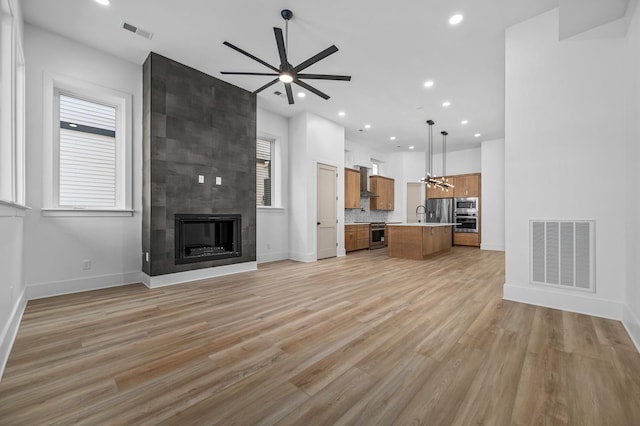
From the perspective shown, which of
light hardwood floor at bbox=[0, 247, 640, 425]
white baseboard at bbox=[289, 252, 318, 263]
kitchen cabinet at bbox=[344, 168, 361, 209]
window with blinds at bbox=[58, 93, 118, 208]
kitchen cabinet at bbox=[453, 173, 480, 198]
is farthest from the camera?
kitchen cabinet at bbox=[453, 173, 480, 198]

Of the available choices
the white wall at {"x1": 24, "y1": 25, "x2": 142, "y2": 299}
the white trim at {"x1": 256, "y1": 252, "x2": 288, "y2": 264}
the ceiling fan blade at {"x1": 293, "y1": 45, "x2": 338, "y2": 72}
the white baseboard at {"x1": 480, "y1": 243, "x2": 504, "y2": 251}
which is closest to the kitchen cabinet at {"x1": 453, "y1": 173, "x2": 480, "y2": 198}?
the white baseboard at {"x1": 480, "y1": 243, "x2": 504, "y2": 251}

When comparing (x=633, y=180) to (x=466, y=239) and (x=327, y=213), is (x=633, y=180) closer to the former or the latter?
(x=327, y=213)

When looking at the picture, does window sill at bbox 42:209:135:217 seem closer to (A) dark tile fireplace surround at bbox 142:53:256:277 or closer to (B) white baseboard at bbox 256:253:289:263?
(A) dark tile fireplace surround at bbox 142:53:256:277

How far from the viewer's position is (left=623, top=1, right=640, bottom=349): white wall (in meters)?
2.25

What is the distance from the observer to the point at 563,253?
9.74ft

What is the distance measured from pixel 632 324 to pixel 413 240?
4.15 metres

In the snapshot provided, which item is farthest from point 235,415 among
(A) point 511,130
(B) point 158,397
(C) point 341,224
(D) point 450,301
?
(C) point 341,224

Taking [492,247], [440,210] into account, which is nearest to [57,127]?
[440,210]

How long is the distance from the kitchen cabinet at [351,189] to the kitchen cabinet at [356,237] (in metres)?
0.67

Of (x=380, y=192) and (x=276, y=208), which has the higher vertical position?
(x=380, y=192)

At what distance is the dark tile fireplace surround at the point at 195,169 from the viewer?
155 inches

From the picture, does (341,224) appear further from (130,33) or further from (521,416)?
(521,416)

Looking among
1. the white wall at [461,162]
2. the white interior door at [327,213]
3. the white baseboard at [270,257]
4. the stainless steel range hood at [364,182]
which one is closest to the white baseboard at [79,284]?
the white baseboard at [270,257]

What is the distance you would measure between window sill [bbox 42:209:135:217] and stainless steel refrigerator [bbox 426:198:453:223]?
29.1ft
